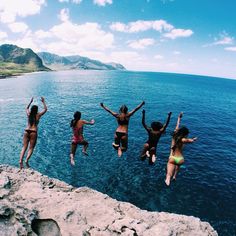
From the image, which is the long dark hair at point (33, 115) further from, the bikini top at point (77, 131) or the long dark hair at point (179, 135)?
the long dark hair at point (179, 135)

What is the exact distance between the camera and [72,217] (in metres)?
11.1

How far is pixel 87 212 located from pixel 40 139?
91.5ft

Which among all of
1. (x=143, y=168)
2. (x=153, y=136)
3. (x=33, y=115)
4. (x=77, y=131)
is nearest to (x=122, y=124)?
(x=153, y=136)

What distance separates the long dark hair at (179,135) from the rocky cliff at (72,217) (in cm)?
404

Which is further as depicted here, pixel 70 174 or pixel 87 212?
pixel 70 174

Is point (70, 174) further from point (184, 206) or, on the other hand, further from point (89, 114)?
point (89, 114)

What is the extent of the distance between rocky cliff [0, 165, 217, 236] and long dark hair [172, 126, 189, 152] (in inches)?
159

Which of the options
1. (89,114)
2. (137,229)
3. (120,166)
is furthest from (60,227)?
(89,114)

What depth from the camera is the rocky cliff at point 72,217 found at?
32.2 ft

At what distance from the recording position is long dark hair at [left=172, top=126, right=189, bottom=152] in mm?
13188

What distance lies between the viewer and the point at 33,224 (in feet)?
33.3

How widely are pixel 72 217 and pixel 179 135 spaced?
23.4ft

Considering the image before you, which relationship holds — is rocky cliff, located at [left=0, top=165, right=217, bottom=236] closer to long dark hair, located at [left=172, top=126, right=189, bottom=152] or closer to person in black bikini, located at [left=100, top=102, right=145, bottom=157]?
person in black bikini, located at [left=100, top=102, right=145, bottom=157]

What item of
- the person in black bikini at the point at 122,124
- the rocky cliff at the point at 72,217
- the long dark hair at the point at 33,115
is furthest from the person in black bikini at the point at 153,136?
the long dark hair at the point at 33,115
